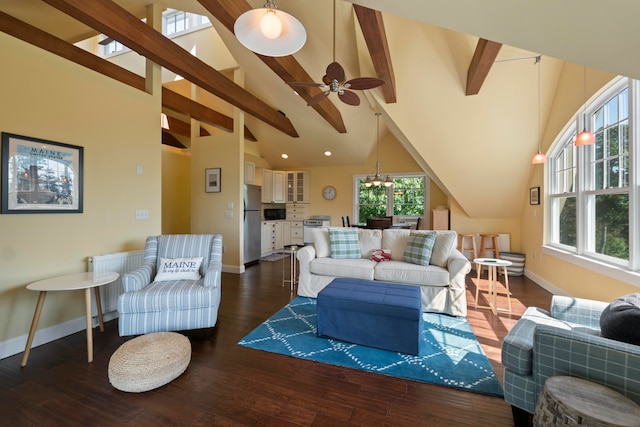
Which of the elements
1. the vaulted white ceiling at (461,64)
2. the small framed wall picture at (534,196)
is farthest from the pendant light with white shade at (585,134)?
the small framed wall picture at (534,196)

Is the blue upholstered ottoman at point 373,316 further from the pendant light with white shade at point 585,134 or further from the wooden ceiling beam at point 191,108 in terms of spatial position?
the wooden ceiling beam at point 191,108

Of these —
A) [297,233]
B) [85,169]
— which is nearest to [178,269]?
[85,169]

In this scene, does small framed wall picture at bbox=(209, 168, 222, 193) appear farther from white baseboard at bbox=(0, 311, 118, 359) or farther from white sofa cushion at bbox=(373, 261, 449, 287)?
white sofa cushion at bbox=(373, 261, 449, 287)

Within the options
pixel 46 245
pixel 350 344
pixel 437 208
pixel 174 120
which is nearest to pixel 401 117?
pixel 437 208

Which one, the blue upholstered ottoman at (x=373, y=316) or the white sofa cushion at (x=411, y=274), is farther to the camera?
the white sofa cushion at (x=411, y=274)

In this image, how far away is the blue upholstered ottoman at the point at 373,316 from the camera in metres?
2.15

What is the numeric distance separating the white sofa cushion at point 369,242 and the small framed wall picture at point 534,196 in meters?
2.91

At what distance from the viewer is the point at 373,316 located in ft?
7.34

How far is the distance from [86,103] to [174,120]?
3.85 m

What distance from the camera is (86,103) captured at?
2.62 metres

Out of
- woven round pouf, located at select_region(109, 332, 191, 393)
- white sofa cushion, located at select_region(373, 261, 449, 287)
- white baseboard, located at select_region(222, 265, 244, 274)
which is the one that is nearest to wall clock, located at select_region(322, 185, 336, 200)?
white baseboard, located at select_region(222, 265, 244, 274)

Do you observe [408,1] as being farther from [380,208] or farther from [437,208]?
[380,208]

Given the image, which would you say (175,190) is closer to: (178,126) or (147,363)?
(178,126)

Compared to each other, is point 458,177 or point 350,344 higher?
point 458,177
